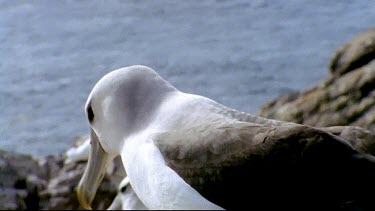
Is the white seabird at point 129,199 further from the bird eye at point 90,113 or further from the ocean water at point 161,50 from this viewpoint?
the bird eye at point 90,113

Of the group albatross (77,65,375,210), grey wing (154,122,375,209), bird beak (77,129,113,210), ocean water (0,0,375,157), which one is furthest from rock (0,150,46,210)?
grey wing (154,122,375,209)

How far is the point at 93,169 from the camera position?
3334 millimetres

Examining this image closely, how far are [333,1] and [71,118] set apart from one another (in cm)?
178

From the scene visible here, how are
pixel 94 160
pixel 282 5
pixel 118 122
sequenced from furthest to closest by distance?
pixel 282 5 → pixel 94 160 → pixel 118 122

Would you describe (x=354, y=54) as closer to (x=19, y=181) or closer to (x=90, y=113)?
(x=19, y=181)

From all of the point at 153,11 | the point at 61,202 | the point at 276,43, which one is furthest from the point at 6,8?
the point at 276,43

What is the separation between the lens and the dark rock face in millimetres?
6133

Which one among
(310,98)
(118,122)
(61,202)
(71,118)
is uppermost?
(118,122)

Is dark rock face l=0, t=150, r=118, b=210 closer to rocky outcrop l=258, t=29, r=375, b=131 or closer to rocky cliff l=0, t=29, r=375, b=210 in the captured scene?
rocky cliff l=0, t=29, r=375, b=210

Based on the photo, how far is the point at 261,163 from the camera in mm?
2672

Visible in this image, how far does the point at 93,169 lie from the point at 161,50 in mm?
3673

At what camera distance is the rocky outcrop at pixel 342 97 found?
16.7ft

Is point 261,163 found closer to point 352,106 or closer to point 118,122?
point 118,122

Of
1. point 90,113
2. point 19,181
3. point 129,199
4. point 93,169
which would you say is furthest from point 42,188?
point 90,113
